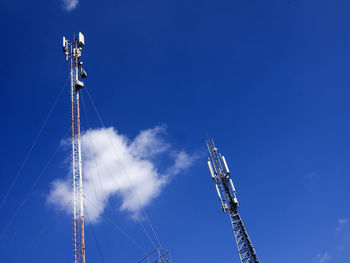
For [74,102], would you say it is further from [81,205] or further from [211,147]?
[211,147]

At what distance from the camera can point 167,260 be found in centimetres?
3106

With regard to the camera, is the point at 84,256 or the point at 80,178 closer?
the point at 84,256

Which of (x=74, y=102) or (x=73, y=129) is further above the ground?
(x=74, y=102)

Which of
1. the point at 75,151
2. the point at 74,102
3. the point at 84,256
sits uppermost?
the point at 74,102

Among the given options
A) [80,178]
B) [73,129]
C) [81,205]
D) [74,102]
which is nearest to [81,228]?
[81,205]

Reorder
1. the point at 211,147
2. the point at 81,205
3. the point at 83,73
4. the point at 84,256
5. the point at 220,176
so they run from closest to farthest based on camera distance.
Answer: the point at 84,256 < the point at 81,205 < the point at 83,73 < the point at 220,176 < the point at 211,147

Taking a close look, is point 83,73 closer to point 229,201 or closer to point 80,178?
point 80,178

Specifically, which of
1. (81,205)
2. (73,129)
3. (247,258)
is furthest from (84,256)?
(247,258)

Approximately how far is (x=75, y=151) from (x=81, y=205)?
7.22 metres

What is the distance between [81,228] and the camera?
32156 mm

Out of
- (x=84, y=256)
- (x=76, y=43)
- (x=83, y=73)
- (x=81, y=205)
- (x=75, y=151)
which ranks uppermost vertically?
(x=76, y=43)

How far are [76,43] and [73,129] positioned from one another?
46.5ft

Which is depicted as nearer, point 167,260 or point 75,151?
point 167,260

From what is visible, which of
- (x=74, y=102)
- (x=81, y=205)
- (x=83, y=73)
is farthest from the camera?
(x=83, y=73)
